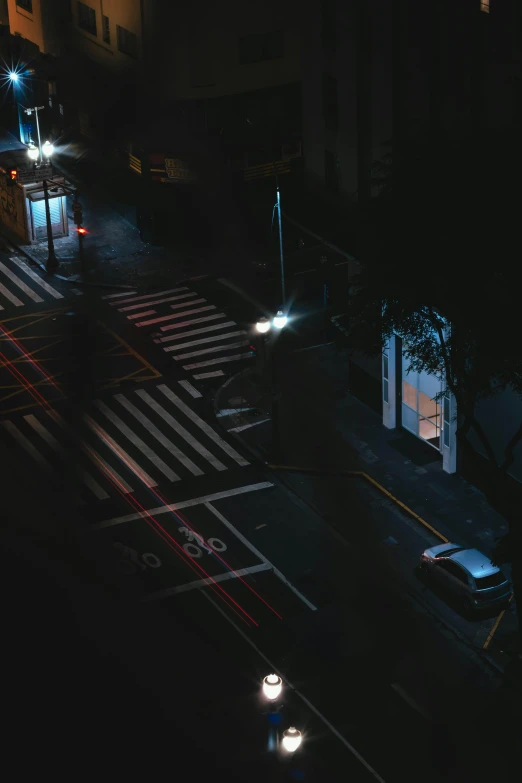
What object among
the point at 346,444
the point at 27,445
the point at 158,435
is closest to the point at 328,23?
the point at 346,444

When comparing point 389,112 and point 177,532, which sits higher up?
point 389,112

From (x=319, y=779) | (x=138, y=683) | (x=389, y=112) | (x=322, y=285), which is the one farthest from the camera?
(x=322, y=285)

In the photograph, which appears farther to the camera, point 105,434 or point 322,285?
point 322,285

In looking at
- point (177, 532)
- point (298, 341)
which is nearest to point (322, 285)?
point (298, 341)

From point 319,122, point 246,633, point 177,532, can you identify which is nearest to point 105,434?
point 177,532

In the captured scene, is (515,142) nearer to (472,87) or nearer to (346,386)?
(472,87)

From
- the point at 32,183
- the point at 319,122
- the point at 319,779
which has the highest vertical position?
the point at 319,122

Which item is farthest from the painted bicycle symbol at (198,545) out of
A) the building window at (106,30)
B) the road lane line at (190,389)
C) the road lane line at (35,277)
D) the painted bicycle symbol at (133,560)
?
the building window at (106,30)

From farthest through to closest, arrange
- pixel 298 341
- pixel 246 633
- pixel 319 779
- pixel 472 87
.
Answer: pixel 298 341
pixel 472 87
pixel 246 633
pixel 319 779
